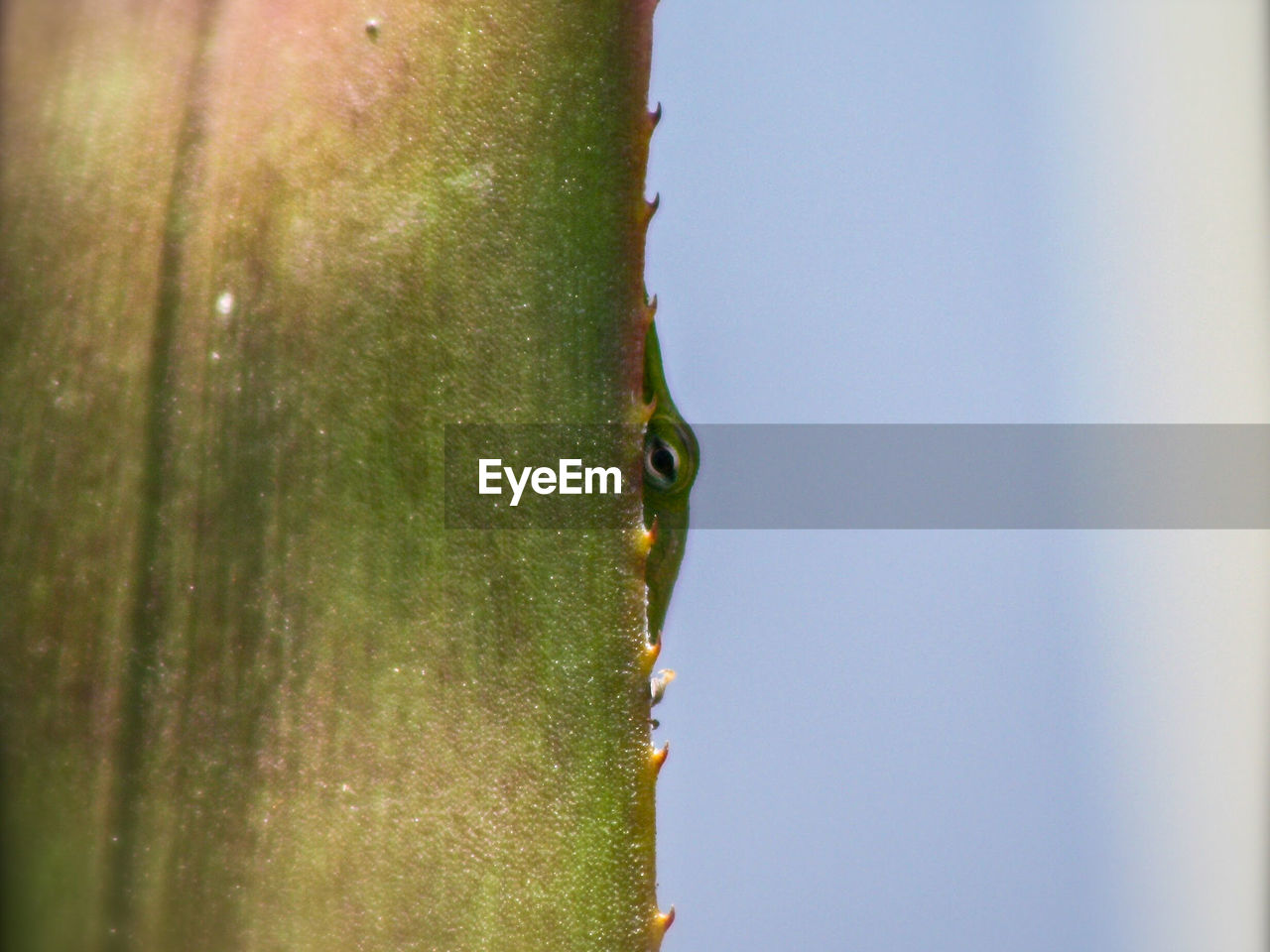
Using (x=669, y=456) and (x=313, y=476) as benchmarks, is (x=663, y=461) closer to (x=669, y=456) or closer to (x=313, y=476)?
A: (x=669, y=456)

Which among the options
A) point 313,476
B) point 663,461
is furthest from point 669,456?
point 313,476

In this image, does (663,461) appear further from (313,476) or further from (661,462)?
(313,476)

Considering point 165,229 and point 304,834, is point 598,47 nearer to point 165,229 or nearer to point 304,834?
point 165,229

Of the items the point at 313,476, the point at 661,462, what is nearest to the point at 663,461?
the point at 661,462

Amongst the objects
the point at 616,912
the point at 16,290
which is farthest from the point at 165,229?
the point at 616,912
